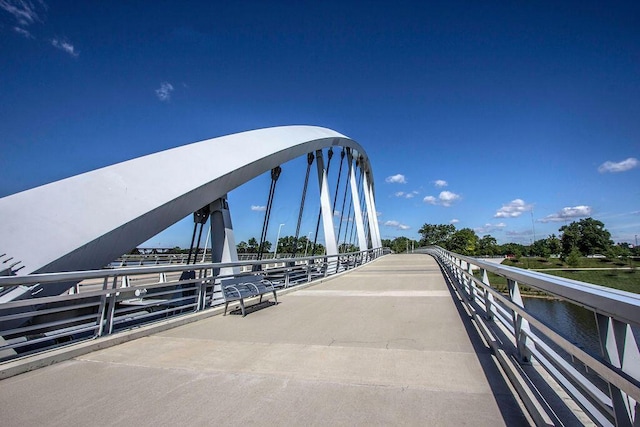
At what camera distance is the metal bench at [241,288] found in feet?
20.6

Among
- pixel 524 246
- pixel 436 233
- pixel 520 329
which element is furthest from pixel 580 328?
pixel 436 233

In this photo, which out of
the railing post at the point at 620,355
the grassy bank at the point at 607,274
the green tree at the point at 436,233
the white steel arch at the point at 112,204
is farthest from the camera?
the green tree at the point at 436,233

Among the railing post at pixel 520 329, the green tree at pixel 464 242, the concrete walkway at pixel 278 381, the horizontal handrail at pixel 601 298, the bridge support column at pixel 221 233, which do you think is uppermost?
the green tree at pixel 464 242

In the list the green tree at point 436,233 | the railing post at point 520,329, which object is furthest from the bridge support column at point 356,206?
the green tree at point 436,233

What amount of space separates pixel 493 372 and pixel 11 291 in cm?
591

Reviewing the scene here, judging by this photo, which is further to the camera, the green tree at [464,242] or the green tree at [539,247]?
the green tree at [464,242]

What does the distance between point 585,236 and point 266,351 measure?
50.9m

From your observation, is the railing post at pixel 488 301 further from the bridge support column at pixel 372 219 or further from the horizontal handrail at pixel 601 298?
the bridge support column at pixel 372 219

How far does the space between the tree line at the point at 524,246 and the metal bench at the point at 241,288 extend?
49.8 feet

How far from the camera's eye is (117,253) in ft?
20.3

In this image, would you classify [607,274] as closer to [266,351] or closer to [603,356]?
[266,351]

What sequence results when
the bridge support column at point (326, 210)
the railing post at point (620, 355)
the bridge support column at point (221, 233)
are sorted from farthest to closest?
1. the bridge support column at point (326, 210)
2. the bridge support column at point (221, 233)
3. the railing post at point (620, 355)

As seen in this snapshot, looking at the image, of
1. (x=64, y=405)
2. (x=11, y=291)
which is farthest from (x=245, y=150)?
(x=64, y=405)

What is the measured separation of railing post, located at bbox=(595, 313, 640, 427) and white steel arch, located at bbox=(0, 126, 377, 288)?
6329 mm
